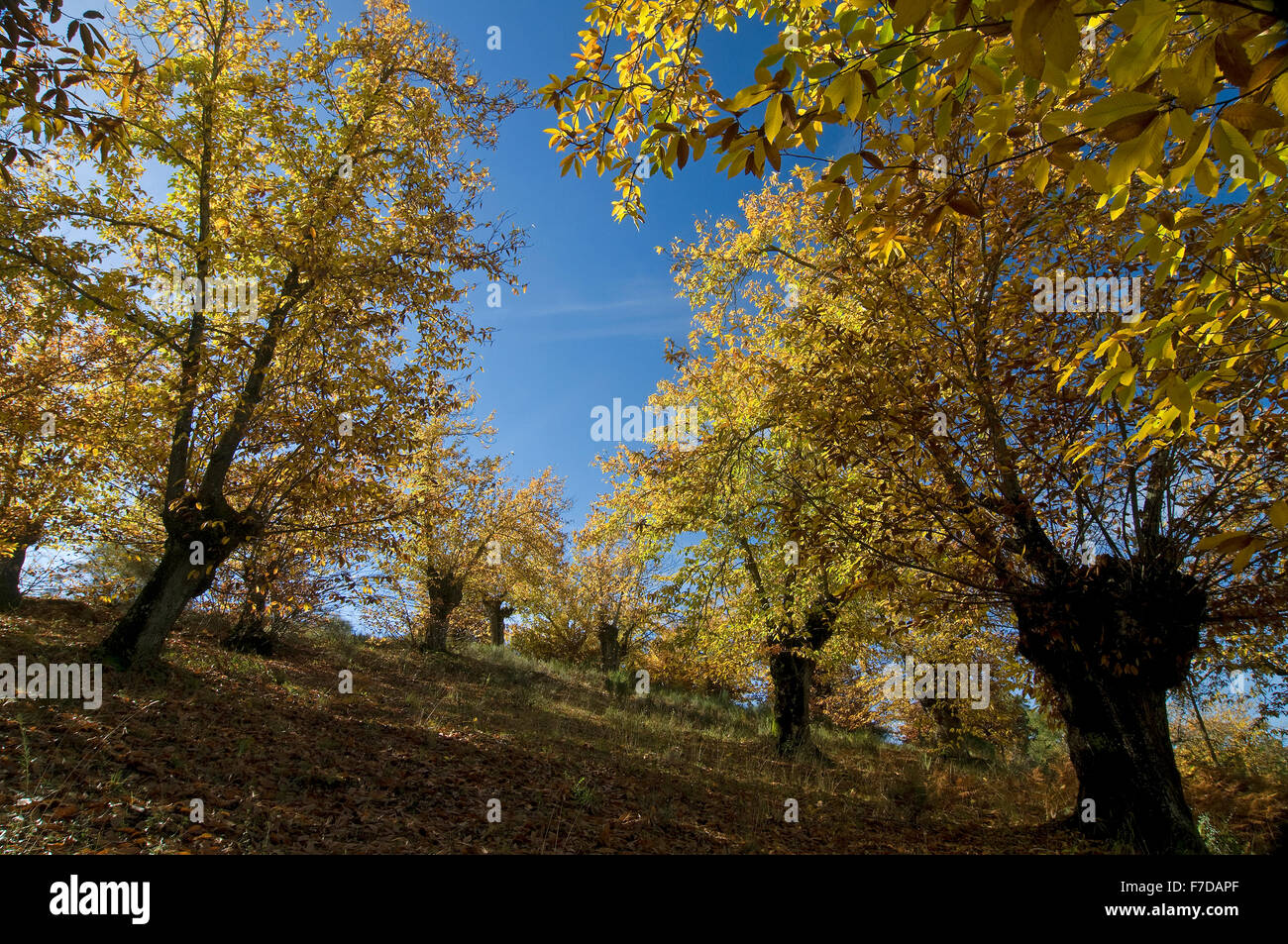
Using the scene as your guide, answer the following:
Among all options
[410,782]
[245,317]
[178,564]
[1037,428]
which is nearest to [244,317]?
[245,317]

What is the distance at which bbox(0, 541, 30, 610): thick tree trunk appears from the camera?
1102 cm

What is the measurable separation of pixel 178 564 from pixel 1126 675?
40.6ft

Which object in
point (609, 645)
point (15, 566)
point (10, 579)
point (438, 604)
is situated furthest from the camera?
point (609, 645)

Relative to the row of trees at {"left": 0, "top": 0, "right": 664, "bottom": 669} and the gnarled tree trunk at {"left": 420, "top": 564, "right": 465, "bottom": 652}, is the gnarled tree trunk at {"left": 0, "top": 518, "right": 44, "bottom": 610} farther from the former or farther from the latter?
the gnarled tree trunk at {"left": 420, "top": 564, "right": 465, "bottom": 652}

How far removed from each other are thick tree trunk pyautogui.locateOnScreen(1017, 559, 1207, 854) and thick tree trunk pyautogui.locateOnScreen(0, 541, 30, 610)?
58.5 feet

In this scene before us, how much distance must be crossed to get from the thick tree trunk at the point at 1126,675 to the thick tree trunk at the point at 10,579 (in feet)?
58.5

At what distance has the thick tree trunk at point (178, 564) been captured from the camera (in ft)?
26.2

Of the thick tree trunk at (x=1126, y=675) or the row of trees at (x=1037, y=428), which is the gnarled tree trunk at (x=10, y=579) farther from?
the thick tree trunk at (x=1126, y=675)

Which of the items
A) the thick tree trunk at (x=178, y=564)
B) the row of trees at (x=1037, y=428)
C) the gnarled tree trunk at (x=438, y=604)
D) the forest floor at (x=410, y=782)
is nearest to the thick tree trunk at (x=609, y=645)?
the gnarled tree trunk at (x=438, y=604)

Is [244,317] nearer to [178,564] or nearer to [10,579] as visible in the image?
[178,564]

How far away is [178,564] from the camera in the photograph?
816 cm

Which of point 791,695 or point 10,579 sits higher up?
point 10,579
